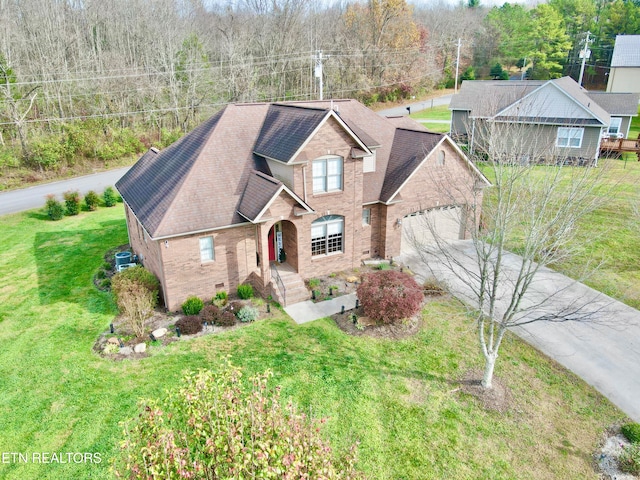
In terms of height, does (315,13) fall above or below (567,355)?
above

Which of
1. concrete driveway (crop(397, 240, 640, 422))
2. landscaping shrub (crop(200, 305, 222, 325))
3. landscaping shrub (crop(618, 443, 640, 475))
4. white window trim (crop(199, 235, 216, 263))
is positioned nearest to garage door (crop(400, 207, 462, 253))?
concrete driveway (crop(397, 240, 640, 422))

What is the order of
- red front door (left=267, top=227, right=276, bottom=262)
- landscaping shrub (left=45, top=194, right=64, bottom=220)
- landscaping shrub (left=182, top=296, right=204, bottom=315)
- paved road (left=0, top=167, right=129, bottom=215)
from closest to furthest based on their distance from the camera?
landscaping shrub (left=182, top=296, right=204, bottom=315), red front door (left=267, top=227, right=276, bottom=262), landscaping shrub (left=45, top=194, right=64, bottom=220), paved road (left=0, top=167, right=129, bottom=215)

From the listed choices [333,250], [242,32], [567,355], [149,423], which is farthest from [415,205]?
[242,32]

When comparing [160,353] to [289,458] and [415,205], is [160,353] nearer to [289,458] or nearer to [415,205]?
[289,458]

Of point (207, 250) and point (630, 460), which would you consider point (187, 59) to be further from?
point (630, 460)

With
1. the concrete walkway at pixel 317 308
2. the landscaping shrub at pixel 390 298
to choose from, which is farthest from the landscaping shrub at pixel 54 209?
the landscaping shrub at pixel 390 298

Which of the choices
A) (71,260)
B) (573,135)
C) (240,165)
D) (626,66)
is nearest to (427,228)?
(240,165)

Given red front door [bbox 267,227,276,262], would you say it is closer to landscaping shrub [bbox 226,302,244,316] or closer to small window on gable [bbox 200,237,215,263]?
small window on gable [bbox 200,237,215,263]
